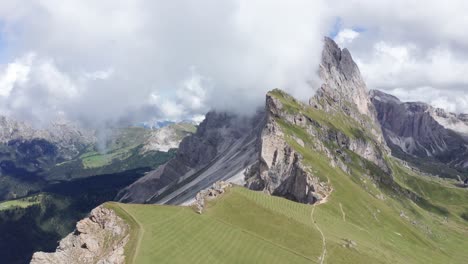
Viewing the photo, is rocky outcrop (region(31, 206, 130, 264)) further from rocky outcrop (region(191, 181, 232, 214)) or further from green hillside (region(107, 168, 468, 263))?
rocky outcrop (region(191, 181, 232, 214))

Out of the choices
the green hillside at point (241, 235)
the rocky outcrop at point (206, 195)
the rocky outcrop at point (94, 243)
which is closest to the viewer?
the rocky outcrop at point (94, 243)

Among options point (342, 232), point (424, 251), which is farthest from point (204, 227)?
point (424, 251)

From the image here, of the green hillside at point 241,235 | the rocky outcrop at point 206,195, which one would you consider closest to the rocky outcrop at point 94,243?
the green hillside at point 241,235

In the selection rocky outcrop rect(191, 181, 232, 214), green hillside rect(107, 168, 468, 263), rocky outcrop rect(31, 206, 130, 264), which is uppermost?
rocky outcrop rect(191, 181, 232, 214)

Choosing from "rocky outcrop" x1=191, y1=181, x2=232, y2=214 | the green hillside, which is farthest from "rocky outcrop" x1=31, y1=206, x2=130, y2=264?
"rocky outcrop" x1=191, y1=181, x2=232, y2=214

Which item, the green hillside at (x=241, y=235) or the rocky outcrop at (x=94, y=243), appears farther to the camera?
the green hillside at (x=241, y=235)

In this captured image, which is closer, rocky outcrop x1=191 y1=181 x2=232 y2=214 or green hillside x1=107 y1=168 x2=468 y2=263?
green hillside x1=107 y1=168 x2=468 y2=263

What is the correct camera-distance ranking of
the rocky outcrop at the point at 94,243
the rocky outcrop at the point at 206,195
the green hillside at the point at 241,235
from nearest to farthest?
the rocky outcrop at the point at 94,243 < the green hillside at the point at 241,235 < the rocky outcrop at the point at 206,195

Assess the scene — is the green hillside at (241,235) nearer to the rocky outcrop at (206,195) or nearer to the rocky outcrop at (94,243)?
the rocky outcrop at (206,195)

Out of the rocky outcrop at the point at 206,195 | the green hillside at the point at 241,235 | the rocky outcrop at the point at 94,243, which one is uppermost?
the rocky outcrop at the point at 206,195
